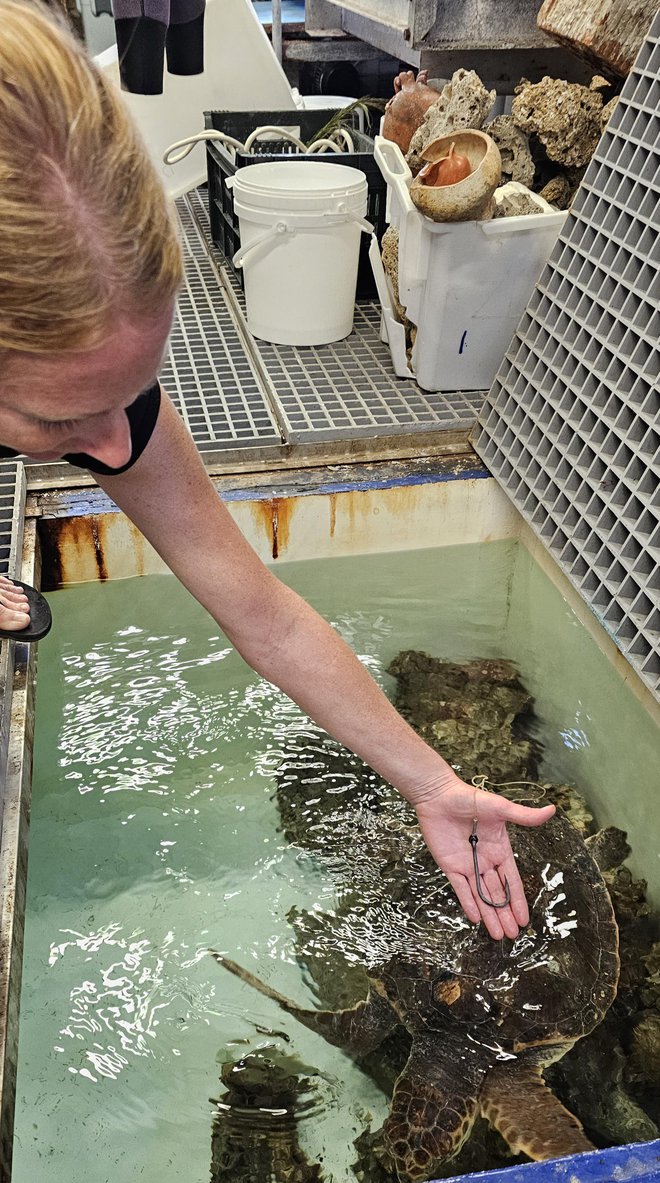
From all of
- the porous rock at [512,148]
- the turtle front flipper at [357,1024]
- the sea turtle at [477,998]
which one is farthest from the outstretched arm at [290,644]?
the porous rock at [512,148]

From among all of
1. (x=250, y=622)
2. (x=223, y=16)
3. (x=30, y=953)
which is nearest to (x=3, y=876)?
(x=30, y=953)

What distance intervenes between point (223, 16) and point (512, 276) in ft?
9.74

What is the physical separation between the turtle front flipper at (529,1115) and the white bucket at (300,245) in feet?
7.95

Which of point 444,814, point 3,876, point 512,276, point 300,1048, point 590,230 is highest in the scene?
point 590,230

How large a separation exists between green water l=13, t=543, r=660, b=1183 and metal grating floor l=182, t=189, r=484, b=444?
40 cm

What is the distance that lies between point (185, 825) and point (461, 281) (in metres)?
1.79

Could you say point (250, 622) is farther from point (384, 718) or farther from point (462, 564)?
point (462, 564)

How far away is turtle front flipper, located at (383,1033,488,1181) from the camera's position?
54.6 inches

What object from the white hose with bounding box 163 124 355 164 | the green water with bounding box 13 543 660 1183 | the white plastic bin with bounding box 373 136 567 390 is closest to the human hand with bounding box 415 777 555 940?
the green water with bounding box 13 543 660 1183

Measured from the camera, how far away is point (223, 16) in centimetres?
465

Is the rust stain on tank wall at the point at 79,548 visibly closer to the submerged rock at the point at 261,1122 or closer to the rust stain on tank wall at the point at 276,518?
the rust stain on tank wall at the point at 276,518

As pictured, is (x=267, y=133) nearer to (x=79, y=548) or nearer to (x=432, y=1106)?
(x=79, y=548)

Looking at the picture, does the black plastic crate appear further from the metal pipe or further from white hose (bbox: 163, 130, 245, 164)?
the metal pipe

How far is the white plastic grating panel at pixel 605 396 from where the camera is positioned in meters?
2.05
